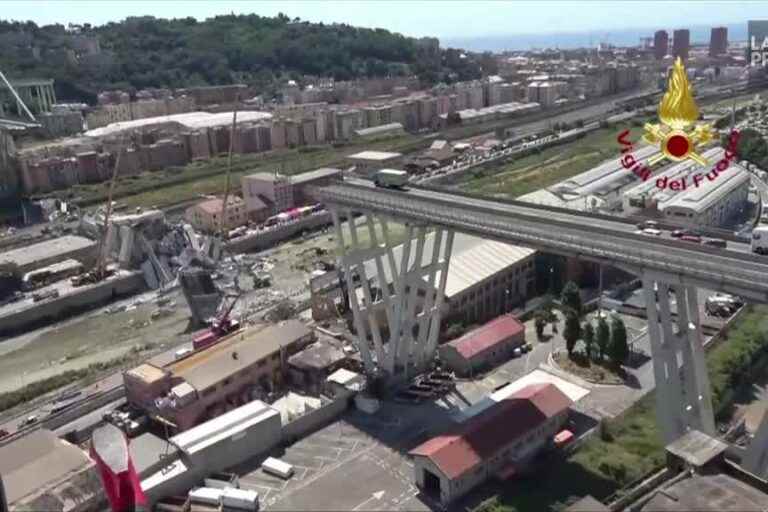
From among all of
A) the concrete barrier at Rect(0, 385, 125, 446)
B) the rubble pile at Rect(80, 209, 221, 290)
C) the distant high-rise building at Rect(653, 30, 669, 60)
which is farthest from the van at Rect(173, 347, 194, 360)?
the distant high-rise building at Rect(653, 30, 669, 60)

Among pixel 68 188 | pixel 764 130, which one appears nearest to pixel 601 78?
pixel 764 130

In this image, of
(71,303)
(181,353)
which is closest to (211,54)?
(71,303)

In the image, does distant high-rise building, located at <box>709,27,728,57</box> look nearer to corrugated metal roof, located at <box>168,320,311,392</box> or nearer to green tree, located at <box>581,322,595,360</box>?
green tree, located at <box>581,322,595,360</box>

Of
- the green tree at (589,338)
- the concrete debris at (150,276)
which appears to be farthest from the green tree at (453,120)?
the green tree at (589,338)

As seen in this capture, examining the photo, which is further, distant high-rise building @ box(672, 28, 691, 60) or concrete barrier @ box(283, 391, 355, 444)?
distant high-rise building @ box(672, 28, 691, 60)

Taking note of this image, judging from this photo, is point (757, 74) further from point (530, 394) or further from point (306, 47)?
point (530, 394)

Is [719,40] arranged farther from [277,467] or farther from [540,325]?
[277,467]
